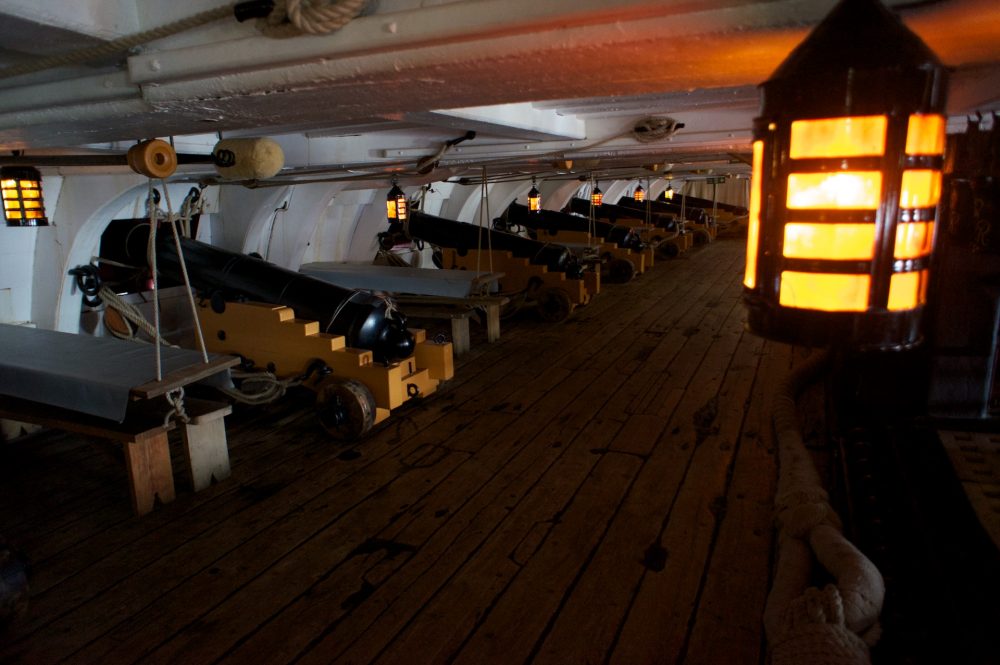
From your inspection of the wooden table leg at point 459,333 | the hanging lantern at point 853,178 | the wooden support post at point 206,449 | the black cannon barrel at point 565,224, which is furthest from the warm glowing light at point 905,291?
the black cannon barrel at point 565,224

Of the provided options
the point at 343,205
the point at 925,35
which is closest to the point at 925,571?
the point at 925,35

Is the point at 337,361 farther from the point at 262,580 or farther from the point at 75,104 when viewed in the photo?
the point at 75,104

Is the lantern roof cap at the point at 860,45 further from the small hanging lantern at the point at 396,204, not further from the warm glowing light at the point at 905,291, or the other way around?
the small hanging lantern at the point at 396,204

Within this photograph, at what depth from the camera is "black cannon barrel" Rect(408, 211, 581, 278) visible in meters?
7.74

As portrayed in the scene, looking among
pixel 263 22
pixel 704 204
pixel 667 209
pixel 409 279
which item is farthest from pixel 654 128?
pixel 704 204

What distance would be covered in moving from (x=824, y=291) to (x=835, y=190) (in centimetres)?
14

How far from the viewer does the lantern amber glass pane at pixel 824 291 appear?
2.90 feet

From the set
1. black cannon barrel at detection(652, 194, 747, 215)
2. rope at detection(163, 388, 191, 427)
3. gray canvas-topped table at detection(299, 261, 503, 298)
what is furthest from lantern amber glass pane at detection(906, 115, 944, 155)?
black cannon barrel at detection(652, 194, 747, 215)

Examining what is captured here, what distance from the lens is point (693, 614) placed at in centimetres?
222

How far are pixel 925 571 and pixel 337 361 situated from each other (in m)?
3.34

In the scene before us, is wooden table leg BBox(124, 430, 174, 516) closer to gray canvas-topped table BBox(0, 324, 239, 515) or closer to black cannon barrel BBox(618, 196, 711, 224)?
gray canvas-topped table BBox(0, 324, 239, 515)

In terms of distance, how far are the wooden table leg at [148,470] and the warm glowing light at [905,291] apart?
3179mm

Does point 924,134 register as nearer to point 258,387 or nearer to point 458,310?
point 258,387

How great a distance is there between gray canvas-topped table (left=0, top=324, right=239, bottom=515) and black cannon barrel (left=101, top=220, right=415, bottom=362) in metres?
1.07
